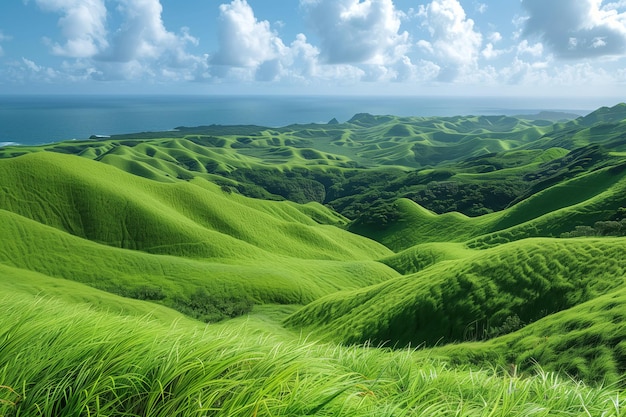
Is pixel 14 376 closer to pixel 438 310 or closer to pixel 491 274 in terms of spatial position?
pixel 438 310

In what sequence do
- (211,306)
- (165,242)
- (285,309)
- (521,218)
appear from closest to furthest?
(285,309), (211,306), (165,242), (521,218)

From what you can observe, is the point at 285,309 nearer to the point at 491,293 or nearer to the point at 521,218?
the point at 491,293

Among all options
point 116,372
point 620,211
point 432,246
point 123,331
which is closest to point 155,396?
point 116,372

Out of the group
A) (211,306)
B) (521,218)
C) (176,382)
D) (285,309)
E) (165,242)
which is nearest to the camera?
(176,382)

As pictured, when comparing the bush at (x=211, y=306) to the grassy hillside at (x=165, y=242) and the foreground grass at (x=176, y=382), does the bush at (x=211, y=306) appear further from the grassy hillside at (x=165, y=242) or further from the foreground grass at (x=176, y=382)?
the foreground grass at (x=176, y=382)

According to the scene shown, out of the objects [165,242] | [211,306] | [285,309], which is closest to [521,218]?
[285,309]

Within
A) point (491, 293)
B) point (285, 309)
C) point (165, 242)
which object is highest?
point (491, 293)

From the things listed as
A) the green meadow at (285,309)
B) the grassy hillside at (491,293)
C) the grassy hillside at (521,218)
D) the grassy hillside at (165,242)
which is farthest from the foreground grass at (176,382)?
the grassy hillside at (521,218)
